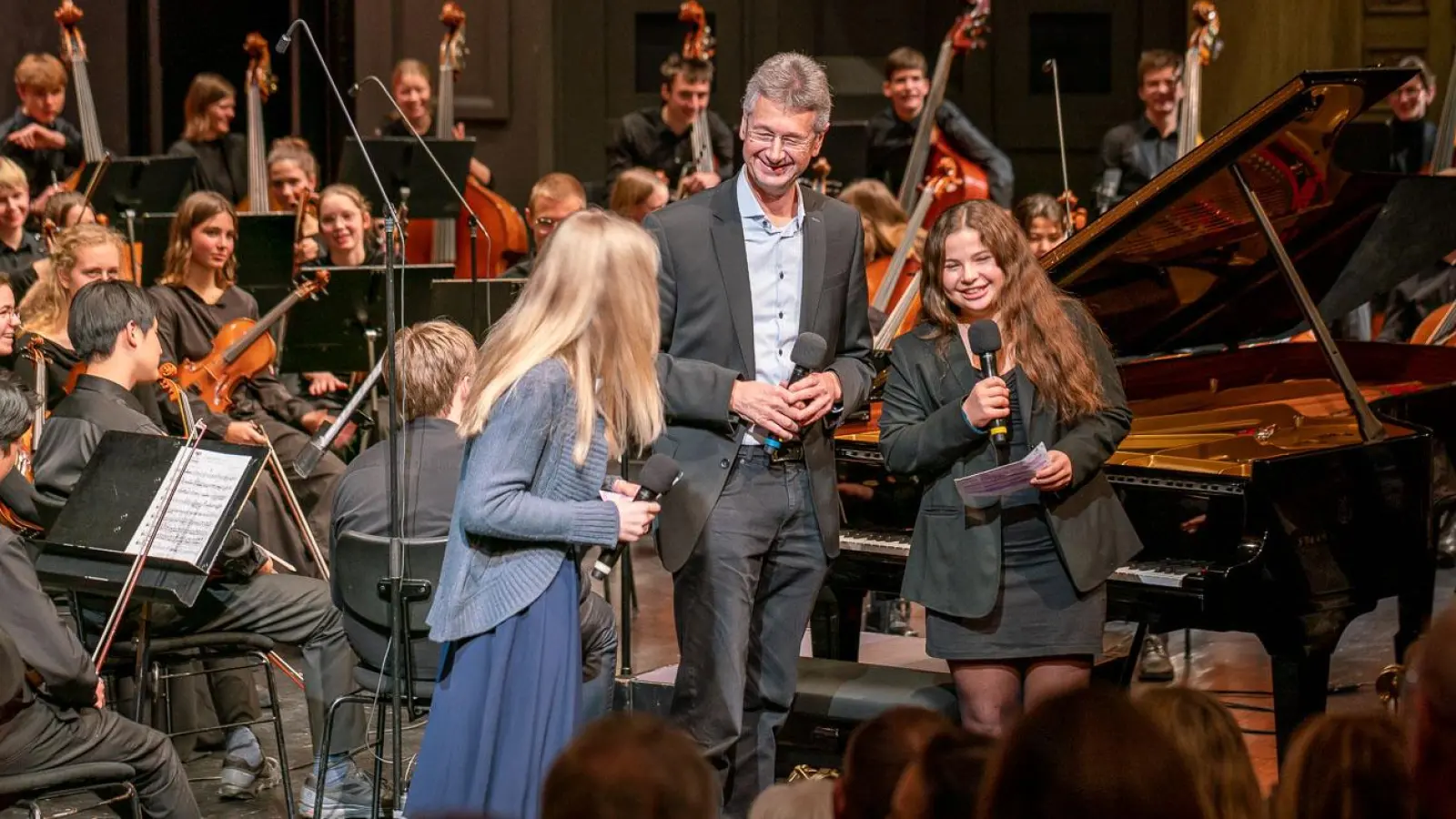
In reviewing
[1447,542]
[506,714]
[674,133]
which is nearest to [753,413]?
[506,714]

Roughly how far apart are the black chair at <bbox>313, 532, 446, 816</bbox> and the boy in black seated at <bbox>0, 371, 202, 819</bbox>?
0.51 m

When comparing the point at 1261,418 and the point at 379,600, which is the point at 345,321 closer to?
the point at 379,600

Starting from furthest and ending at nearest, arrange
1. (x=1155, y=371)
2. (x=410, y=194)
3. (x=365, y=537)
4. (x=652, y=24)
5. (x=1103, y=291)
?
(x=652, y=24) < (x=410, y=194) < (x=1155, y=371) < (x=1103, y=291) < (x=365, y=537)

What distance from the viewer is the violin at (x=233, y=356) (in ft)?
22.2

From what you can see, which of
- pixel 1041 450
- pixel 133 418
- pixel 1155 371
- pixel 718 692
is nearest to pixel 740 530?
Answer: pixel 718 692

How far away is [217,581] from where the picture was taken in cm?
497

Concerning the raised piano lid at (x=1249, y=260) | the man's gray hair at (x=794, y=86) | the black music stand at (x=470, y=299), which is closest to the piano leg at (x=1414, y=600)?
the raised piano lid at (x=1249, y=260)

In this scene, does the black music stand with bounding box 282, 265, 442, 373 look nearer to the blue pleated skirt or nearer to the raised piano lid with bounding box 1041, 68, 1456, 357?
the raised piano lid with bounding box 1041, 68, 1456, 357

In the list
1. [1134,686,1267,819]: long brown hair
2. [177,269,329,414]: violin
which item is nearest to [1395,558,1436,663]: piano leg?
[1134,686,1267,819]: long brown hair

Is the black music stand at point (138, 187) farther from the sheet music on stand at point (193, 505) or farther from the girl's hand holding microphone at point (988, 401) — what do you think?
the girl's hand holding microphone at point (988, 401)

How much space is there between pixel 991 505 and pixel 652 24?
908cm

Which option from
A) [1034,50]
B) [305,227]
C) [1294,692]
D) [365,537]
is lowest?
[1294,692]

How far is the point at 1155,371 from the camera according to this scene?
6145mm

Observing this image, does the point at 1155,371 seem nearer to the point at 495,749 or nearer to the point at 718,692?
the point at 718,692
